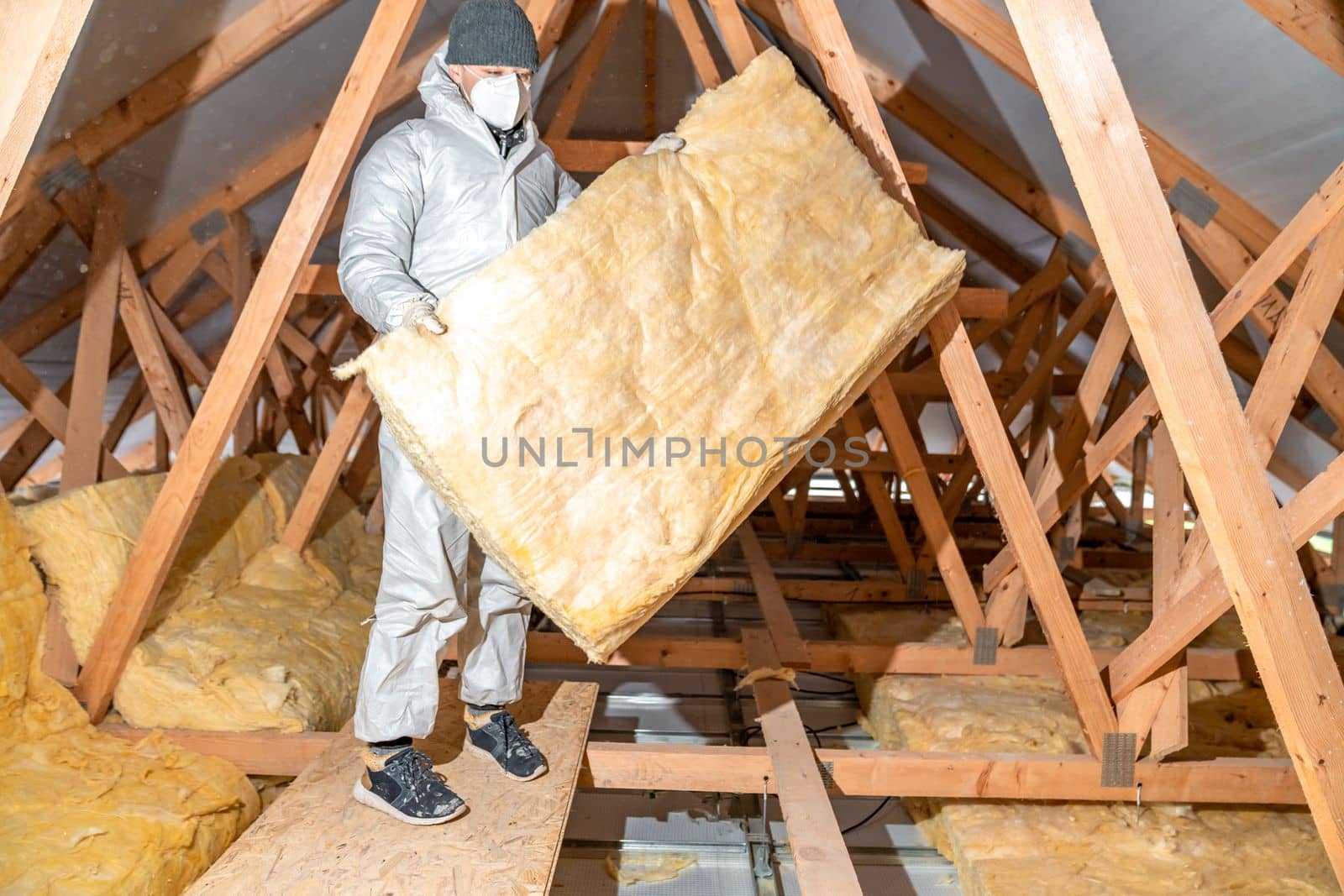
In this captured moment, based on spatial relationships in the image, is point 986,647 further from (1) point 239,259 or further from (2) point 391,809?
(1) point 239,259

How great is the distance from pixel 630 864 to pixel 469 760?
0.68 m

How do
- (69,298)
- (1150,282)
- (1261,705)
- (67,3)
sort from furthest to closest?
(69,298), (1261,705), (1150,282), (67,3)

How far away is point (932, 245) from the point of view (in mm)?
1780

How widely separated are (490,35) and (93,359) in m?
2.06

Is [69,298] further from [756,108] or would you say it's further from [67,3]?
[756,108]

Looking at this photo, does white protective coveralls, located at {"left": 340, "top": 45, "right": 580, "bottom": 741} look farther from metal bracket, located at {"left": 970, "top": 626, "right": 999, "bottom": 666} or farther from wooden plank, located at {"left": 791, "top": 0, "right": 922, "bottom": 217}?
metal bracket, located at {"left": 970, "top": 626, "right": 999, "bottom": 666}

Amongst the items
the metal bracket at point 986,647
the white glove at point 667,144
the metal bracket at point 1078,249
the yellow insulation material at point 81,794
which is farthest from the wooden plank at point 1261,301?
the yellow insulation material at point 81,794

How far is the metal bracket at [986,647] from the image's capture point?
2.91 meters

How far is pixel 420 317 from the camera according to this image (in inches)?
54.7

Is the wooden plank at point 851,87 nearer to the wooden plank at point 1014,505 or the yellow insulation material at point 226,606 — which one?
the wooden plank at point 1014,505

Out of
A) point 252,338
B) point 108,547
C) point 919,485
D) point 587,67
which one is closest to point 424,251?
point 252,338

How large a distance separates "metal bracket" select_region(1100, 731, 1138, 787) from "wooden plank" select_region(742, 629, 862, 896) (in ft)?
2.27

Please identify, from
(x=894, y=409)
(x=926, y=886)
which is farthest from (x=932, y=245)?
(x=926, y=886)

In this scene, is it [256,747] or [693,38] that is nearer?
[256,747]
